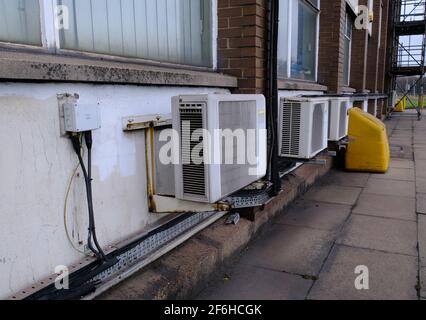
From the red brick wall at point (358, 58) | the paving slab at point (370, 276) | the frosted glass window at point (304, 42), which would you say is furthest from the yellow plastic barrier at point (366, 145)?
the red brick wall at point (358, 58)

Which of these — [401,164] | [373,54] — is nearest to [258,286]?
[401,164]

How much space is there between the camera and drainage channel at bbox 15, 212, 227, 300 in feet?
6.84

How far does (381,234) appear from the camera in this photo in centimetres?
414

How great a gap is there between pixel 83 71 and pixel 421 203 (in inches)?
181

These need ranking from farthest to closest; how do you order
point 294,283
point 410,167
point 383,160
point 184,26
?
point 410,167 < point 383,160 < point 184,26 < point 294,283

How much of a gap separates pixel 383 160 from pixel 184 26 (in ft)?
15.9

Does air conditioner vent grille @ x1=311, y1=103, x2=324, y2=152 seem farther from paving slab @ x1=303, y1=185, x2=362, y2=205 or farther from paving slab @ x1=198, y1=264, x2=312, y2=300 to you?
paving slab @ x1=198, y1=264, x2=312, y2=300

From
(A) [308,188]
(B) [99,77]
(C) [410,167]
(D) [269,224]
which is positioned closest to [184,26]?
(B) [99,77]

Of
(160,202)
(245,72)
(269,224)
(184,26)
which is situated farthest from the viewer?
(269,224)

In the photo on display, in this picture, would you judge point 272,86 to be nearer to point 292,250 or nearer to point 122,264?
point 292,250

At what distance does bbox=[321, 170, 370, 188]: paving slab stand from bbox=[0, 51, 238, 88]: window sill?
12.6 feet

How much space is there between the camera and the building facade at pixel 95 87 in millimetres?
1933

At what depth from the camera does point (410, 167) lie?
7.54 meters
